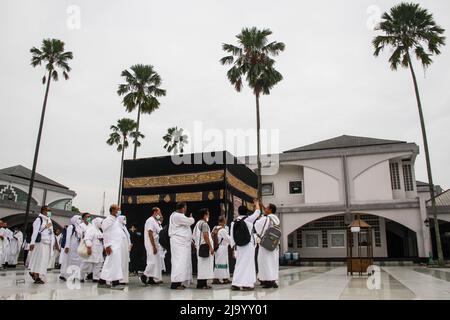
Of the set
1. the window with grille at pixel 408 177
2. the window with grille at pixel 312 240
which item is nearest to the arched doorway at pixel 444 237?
the window with grille at pixel 408 177

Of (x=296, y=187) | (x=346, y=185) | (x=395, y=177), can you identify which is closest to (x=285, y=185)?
(x=296, y=187)

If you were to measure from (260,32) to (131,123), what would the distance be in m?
13.4

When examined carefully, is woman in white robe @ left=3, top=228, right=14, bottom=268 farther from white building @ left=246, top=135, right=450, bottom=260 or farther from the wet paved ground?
white building @ left=246, top=135, right=450, bottom=260

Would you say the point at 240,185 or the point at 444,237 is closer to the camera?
the point at 240,185

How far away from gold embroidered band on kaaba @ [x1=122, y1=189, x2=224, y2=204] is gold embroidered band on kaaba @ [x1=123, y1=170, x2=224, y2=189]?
13.6 inches

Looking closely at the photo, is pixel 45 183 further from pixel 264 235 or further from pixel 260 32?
pixel 264 235

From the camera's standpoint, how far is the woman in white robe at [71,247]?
10.0 m

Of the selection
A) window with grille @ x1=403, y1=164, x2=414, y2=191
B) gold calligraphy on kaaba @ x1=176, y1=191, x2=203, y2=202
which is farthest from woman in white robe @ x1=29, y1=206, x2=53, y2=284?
window with grille @ x1=403, y1=164, x2=414, y2=191

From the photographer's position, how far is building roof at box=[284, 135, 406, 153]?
25000 mm

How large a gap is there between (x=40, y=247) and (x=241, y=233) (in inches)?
183

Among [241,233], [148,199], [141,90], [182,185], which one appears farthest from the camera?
[141,90]

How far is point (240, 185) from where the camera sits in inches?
535

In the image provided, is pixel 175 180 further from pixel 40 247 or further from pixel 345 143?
pixel 345 143
